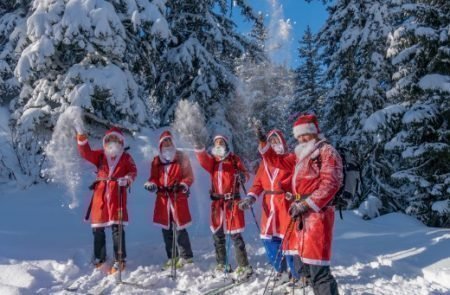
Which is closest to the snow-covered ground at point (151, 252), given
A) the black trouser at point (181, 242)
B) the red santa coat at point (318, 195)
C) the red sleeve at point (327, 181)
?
the black trouser at point (181, 242)

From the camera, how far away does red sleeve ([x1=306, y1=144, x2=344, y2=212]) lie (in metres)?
4.38

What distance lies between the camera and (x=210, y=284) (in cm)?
595

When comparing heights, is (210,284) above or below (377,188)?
below

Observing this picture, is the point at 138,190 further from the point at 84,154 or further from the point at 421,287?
the point at 421,287

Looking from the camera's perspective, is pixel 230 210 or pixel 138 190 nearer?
pixel 230 210

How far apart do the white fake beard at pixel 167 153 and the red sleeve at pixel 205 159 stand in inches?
21.3

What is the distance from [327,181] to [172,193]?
301 cm

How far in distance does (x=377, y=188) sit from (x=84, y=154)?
1095 cm

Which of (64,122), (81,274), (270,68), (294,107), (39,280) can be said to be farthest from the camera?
(270,68)

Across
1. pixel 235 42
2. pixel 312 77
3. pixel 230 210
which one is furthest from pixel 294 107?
pixel 230 210

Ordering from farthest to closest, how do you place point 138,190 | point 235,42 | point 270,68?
1. point 270,68
2. point 235,42
3. point 138,190

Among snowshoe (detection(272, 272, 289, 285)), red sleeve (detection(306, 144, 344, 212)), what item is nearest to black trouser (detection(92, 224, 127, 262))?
snowshoe (detection(272, 272, 289, 285))

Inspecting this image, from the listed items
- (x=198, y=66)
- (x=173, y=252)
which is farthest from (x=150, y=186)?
(x=198, y=66)

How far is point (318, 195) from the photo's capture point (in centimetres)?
438
